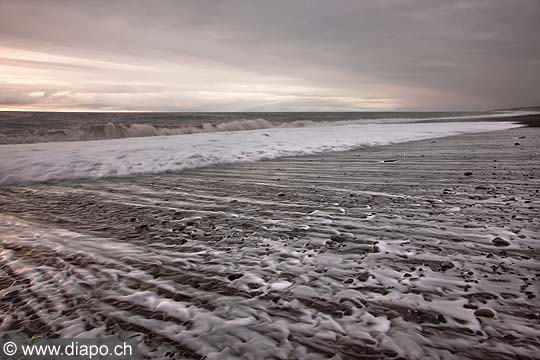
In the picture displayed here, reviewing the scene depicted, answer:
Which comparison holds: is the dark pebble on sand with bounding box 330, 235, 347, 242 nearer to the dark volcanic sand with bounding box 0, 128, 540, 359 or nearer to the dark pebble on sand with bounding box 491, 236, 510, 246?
the dark volcanic sand with bounding box 0, 128, 540, 359

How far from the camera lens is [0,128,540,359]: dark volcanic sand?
171 cm

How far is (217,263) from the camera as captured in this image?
8.79 feet

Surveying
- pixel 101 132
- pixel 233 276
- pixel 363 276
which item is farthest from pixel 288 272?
pixel 101 132

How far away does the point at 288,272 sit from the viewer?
8.13ft

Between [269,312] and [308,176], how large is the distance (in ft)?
16.3

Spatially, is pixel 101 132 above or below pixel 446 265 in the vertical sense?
above

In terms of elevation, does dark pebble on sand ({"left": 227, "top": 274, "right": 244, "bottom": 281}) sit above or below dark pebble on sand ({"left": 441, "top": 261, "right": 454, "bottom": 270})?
below

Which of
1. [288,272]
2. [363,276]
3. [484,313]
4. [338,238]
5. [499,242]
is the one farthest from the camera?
[338,238]

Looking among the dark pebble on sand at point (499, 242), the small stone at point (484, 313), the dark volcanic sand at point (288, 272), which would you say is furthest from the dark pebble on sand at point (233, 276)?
the dark pebble on sand at point (499, 242)

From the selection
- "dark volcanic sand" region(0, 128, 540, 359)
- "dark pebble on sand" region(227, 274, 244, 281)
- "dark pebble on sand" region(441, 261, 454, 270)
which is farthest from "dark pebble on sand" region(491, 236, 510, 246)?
"dark pebble on sand" region(227, 274, 244, 281)

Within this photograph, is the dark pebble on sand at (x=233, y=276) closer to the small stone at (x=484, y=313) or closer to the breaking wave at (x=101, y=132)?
the small stone at (x=484, y=313)

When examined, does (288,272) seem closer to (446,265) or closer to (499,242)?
(446,265)

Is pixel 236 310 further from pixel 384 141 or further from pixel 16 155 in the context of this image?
pixel 384 141

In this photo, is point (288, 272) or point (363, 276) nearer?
point (363, 276)
